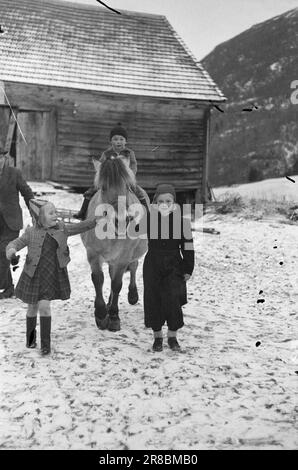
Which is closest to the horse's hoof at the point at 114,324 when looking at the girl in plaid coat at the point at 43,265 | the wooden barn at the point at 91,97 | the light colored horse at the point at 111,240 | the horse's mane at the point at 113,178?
the light colored horse at the point at 111,240

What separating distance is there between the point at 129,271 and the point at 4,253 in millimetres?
1892

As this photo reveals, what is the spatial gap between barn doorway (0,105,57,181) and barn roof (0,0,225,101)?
3.67ft

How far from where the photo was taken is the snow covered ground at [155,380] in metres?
2.70

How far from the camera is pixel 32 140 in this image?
41.0 feet

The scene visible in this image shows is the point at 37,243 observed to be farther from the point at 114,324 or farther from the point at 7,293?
the point at 7,293

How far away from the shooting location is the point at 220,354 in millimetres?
4039

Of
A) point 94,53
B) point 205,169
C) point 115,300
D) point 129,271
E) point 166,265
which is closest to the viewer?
point 166,265

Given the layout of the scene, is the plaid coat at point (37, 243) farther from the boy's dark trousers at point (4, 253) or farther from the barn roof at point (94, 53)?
the barn roof at point (94, 53)

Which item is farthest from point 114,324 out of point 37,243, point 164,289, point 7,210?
point 7,210

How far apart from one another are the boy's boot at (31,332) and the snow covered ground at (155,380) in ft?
0.33

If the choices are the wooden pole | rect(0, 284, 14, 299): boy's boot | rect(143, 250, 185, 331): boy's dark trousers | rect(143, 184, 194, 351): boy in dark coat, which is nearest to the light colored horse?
rect(143, 184, 194, 351): boy in dark coat

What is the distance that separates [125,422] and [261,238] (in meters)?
6.71

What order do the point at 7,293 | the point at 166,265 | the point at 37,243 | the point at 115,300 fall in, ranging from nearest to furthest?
1. the point at 37,243
2. the point at 166,265
3. the point at 115,300
4. the point at 7,293

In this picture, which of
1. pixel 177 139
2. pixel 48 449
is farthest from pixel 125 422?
pixel 177 139
